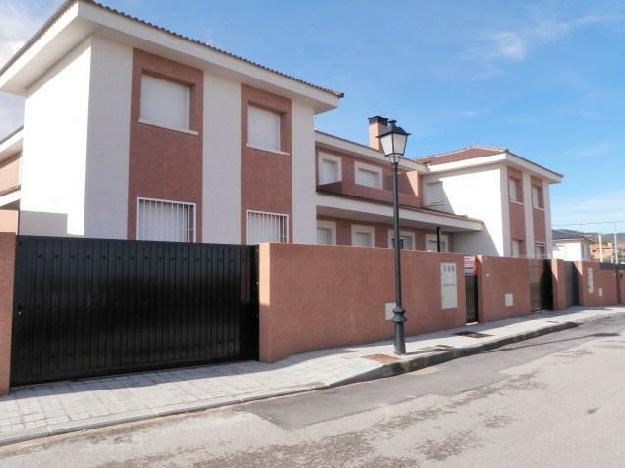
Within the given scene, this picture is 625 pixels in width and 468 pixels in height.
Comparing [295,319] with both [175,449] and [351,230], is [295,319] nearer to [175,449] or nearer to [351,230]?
[175,449]

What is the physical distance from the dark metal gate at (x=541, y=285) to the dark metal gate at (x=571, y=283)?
1565 millimetres

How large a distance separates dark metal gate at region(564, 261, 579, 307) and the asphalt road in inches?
573

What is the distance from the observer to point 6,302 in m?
6.23

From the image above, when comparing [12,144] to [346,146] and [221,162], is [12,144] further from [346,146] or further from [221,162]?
[346,146]

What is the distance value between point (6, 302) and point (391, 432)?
4847 mm

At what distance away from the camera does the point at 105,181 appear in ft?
33.8

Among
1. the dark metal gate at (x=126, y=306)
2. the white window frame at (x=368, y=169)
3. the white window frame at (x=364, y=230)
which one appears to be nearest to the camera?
the dark metal gate at (x=126, y=306)

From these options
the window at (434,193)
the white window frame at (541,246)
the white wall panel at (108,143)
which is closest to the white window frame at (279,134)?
the white wall panel at (108,143)

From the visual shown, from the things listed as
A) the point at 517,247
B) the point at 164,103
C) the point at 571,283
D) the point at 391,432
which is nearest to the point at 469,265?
the point at 164,103

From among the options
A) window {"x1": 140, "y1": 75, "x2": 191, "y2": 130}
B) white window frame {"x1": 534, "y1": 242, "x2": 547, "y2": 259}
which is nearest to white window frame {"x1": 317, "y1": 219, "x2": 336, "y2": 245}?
window {"x1": 140, "y1": 75, "x2": 191, "y2": 130}

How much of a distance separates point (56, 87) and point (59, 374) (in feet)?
25.3

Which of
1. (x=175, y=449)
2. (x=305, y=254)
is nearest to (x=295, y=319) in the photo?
(x=305, y=254)

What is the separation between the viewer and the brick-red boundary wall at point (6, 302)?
6.10 m

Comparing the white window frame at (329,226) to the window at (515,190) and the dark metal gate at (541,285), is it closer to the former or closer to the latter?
the dark metal gate at (541,285)
